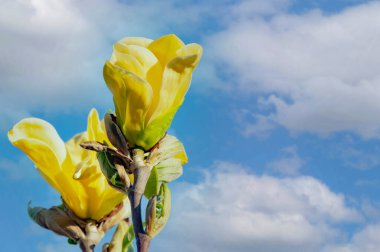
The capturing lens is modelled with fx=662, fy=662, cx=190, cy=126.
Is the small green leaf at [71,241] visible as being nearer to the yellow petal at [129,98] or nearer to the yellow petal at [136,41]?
the yellow petal at [129,98]

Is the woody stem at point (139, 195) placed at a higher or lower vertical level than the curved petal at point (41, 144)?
lower

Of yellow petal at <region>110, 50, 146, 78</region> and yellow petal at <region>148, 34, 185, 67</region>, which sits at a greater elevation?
yellow petal at <region>148, 34, 185, 67</region>

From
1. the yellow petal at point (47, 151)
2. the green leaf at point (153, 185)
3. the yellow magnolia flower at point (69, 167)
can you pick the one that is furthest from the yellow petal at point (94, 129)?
the green leaf at point (153, 185)

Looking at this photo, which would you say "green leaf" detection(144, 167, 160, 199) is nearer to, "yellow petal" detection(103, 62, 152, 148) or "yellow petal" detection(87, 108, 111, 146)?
"yellow petal" detection(103, 62, 152, 148)

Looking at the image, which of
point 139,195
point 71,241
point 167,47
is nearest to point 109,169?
point 139,195

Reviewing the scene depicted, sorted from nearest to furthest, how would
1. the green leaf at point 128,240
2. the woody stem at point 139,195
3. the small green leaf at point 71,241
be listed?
the woody stem at point 139,195 → the green leaf at point 128,240 → the small green leaf at point 71,241

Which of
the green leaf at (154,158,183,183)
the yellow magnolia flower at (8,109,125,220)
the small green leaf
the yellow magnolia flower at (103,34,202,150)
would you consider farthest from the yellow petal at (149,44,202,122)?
the small green leaf

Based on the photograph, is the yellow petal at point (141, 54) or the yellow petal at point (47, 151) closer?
the yellow petal at point (141, 54)
